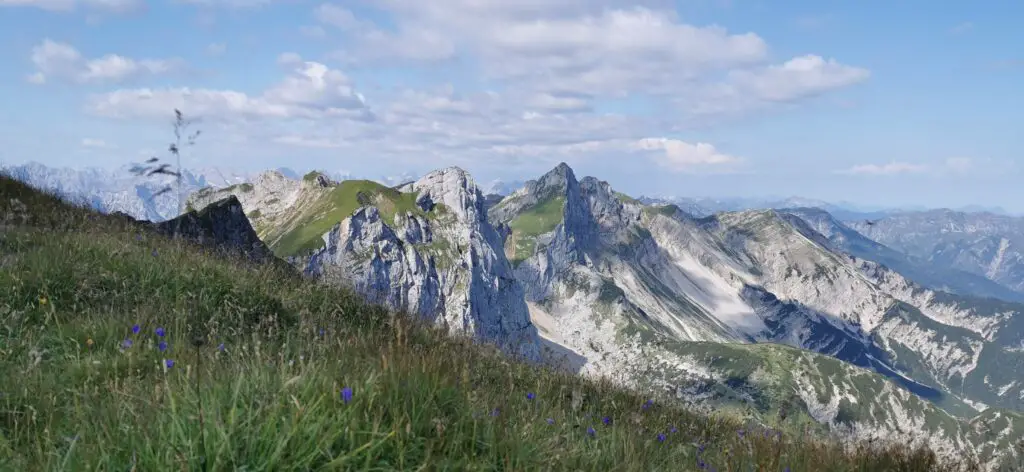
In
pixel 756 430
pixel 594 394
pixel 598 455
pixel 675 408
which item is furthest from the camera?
pixel 675 408

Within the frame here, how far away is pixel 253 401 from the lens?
324 centimetres

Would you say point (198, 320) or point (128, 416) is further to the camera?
point (198, 320)

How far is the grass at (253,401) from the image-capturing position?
2.93 m

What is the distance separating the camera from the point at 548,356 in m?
9.30

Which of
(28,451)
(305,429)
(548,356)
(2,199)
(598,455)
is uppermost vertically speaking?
(2,199)

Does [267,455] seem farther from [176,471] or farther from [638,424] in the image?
[638,424]

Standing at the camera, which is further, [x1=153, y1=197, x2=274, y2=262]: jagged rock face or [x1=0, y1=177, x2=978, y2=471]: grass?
[x1=153, y1=197, x2=274, y2=262]: jagged rock face

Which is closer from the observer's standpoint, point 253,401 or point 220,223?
point 253,401

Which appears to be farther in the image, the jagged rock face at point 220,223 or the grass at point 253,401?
the jagged rock face at point 220,223

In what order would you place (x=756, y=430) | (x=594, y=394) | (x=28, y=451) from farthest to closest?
(x=594, y=394), (x=756, y=430), (x=28, y=451)

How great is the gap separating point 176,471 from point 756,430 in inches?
265

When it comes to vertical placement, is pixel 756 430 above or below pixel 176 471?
below

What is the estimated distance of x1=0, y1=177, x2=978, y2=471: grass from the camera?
293 cm

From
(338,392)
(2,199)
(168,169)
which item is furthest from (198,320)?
(2,199)
